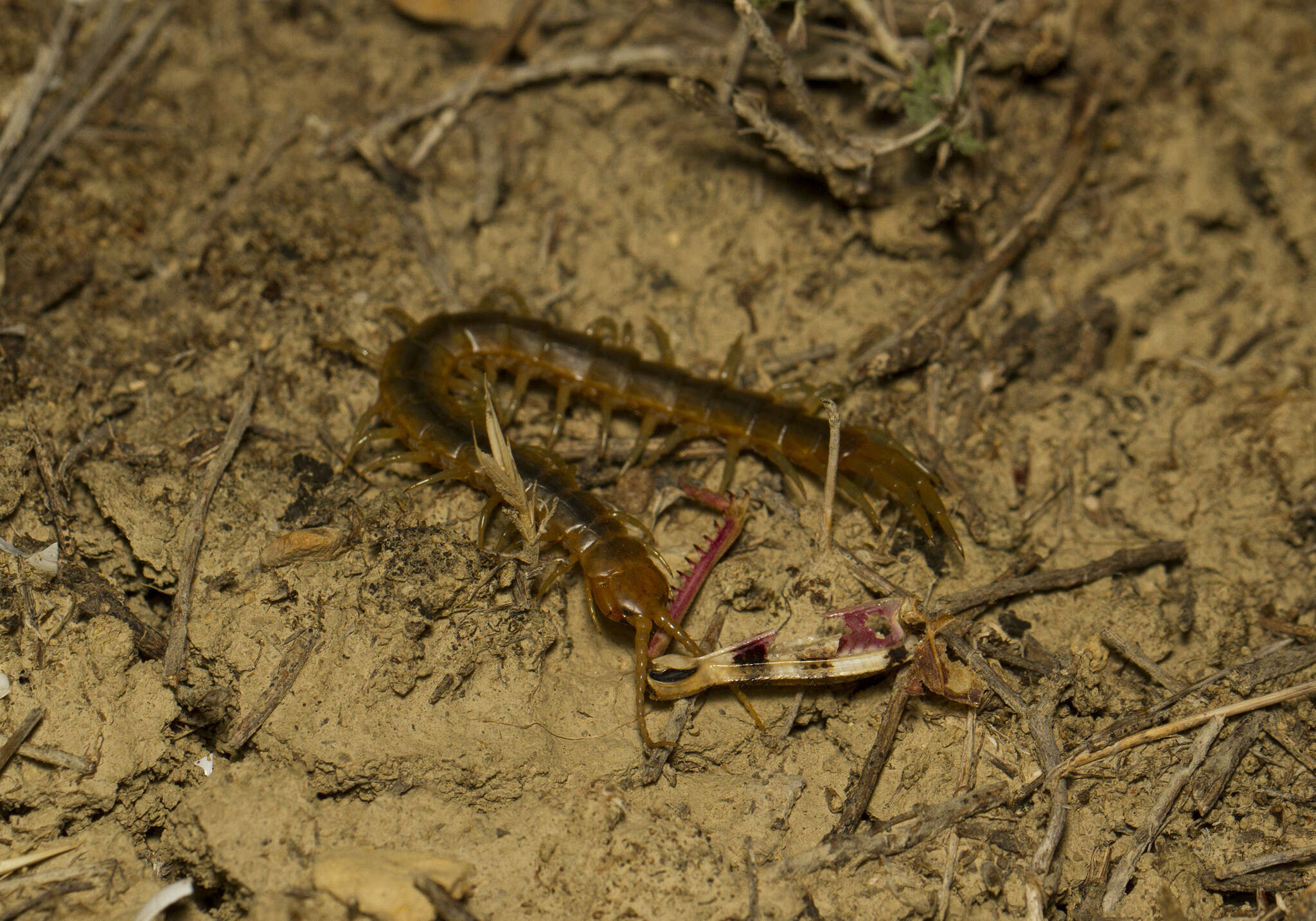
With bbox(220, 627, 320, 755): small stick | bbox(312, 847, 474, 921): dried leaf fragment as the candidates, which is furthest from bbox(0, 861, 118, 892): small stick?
bbox(312, 847, 474, 921): dried leaf fragment

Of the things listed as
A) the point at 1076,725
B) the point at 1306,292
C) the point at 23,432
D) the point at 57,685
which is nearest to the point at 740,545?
the point at 1076,725

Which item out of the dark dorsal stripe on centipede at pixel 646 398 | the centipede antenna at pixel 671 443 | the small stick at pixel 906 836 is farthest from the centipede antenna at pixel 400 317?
the small stick at pixel 906 836

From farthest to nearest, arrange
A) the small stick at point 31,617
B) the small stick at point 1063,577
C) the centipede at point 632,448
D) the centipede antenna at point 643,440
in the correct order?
1. the centipede antenna at point 643,440
2. the small stick at point 1063,577
3. the centipede at point 632,448
4. the small stick at point 31,617

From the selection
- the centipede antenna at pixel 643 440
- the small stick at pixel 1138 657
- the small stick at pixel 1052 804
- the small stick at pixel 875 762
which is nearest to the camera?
the small stick at pixel 1052 804

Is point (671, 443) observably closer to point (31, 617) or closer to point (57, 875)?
point (31, 617)

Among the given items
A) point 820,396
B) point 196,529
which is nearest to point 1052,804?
point 820,396

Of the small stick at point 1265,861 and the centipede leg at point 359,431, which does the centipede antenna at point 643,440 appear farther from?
the small stick at point 1265,861

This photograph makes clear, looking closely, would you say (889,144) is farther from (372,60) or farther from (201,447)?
(201,447)
